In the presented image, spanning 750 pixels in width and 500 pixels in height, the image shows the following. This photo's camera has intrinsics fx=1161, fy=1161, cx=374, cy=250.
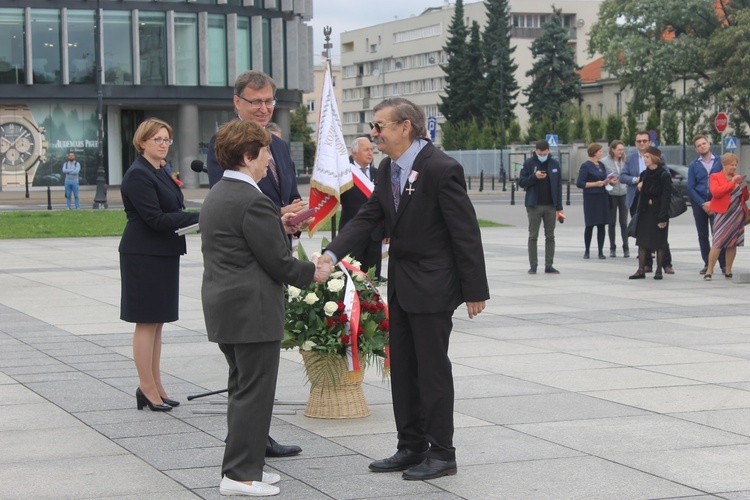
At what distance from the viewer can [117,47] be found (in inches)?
2229

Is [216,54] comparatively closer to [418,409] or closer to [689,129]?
[689,129]

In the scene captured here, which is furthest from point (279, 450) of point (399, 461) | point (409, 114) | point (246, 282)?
point (409, 114)

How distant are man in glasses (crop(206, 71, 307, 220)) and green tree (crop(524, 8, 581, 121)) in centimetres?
8767

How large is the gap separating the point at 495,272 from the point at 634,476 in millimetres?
11186

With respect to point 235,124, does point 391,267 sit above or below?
below

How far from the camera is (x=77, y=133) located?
188ft

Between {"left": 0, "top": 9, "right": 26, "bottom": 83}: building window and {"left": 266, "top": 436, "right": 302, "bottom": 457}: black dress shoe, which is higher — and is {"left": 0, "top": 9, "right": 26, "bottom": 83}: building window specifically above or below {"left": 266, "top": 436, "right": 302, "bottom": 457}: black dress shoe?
above

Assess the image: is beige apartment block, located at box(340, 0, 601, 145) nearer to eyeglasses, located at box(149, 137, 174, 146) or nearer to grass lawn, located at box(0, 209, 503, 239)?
grass lawn, located at box(0, 209, 503, 239)

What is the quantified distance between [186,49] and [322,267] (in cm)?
5417

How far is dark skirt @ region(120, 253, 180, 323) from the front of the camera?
7.55 meters

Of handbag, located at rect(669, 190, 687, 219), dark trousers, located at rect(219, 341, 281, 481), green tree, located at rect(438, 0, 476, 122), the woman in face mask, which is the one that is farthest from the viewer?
green tree, located at rect(438, 0, 476, 122)

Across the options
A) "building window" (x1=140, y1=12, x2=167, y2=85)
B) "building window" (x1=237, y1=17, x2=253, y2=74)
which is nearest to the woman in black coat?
"building window" (x1=140, y1=12, x2=167, y2=85)

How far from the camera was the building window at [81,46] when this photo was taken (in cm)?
5591

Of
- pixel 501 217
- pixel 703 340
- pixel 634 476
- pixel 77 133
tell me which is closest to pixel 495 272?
pixel 703 340
